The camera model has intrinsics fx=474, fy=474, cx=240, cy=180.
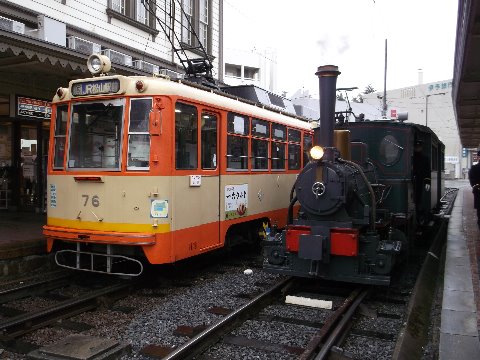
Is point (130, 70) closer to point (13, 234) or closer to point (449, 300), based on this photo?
point (13, 234)

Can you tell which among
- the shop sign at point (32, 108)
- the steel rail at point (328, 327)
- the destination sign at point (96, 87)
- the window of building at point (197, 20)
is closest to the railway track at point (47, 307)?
the destination sign at point (96, 87)

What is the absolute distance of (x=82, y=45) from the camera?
11.0 meters

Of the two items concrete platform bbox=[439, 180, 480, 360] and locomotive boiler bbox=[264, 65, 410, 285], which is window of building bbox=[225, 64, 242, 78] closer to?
concrete platform bbox=[439, 180, 480, 360]

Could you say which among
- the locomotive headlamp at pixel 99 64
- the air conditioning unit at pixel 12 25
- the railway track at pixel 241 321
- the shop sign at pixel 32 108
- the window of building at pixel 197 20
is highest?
the window of building at pixel 197 20

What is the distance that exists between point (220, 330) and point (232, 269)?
3060 mm

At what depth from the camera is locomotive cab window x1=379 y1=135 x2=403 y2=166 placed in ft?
24.9

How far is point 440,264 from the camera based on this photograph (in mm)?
8242

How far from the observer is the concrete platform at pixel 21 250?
6.86 metres

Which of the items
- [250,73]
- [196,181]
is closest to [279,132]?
[196,181]

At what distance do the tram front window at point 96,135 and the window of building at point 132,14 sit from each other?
6050 mm

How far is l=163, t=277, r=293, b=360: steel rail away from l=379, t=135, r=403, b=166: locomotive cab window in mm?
2961

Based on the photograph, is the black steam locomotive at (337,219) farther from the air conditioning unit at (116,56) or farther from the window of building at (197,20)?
the window of building at (197,20)

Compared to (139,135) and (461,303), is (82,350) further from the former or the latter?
(461,303)

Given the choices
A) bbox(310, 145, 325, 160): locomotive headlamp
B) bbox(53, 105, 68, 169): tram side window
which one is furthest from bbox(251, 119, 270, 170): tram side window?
bbox(53, 105, 68, 169): tram side window
